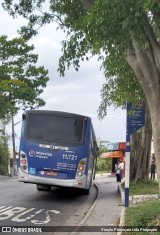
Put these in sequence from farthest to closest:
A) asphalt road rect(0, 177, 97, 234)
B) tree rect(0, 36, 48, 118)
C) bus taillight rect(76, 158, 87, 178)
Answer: tree rect(0, 36, 48, 118)
bus taillight rect(76, 158, 87, 178)
asphalt road rect(0, 177, 97, 234)

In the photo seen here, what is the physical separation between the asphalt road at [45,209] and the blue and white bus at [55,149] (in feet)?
2.73

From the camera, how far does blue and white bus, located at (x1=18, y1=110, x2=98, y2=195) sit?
16.0 metres

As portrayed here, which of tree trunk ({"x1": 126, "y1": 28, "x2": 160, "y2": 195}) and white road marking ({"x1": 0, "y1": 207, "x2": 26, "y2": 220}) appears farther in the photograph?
white road marking ({"x1": 0, "y1": 207, "x2": 26, "y2": 220})

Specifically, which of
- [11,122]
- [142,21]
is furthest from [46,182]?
[11,122]

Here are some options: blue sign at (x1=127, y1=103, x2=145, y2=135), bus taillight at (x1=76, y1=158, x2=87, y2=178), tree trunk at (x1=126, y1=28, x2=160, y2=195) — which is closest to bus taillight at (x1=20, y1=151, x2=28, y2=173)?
bus taillight at (x1=76, y1=158, x2=87, y2=178)

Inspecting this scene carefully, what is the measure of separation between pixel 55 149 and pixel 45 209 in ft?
8.62

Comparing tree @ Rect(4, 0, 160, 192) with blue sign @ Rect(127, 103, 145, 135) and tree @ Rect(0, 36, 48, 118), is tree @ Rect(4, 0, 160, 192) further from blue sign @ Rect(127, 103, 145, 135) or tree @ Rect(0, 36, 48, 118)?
tree @ Rect(0, 36, 48, 118)

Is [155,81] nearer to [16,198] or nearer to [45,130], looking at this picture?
[45,130]

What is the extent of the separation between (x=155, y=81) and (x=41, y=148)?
25.2 feet

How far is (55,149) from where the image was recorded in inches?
631

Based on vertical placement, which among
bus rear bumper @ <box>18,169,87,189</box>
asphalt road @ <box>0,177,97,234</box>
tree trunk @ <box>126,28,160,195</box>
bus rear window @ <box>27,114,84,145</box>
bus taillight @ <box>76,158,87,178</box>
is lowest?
asphalt road @ <box>0,177,97,234</box>

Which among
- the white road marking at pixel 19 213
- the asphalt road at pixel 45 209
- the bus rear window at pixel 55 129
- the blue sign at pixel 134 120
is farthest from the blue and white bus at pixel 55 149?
the blue sign at pixel 134 120

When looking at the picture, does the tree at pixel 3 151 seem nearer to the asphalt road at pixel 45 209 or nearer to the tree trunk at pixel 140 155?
the tree trunk at pixel 140 155

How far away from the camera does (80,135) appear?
1628 centimetres
